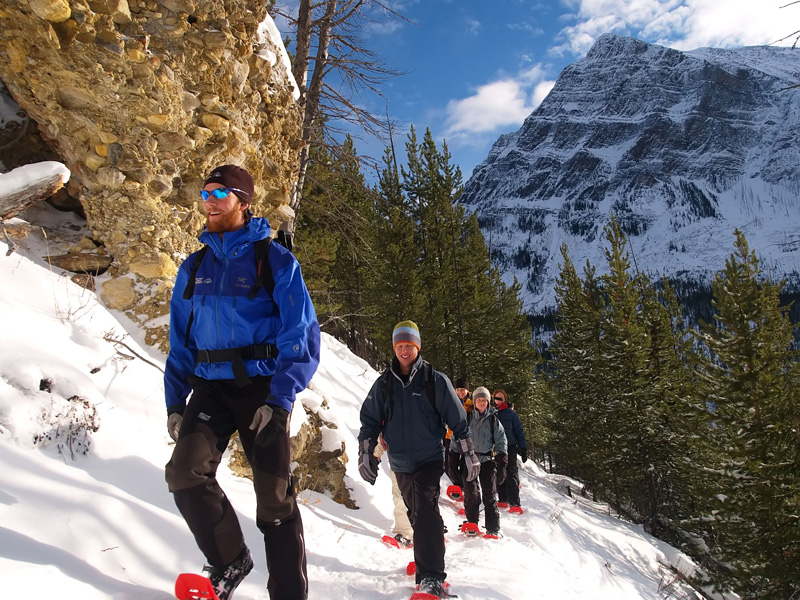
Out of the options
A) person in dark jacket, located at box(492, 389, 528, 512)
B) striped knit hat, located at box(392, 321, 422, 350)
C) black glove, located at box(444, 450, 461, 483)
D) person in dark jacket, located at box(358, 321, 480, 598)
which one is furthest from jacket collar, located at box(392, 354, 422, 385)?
person in dark jacket, located at box(492, 389, 528, 512)

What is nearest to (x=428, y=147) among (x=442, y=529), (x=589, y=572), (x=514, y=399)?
(x=514, y=399)

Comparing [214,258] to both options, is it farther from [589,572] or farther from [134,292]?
[589,572]

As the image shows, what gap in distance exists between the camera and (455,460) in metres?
7.16

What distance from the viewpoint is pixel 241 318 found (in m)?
2.24

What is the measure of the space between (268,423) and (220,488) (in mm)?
465

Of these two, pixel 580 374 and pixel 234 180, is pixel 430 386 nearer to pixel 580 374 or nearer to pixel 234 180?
pixel 234 180

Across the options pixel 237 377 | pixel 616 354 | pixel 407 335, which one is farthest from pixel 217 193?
pixel 616 354

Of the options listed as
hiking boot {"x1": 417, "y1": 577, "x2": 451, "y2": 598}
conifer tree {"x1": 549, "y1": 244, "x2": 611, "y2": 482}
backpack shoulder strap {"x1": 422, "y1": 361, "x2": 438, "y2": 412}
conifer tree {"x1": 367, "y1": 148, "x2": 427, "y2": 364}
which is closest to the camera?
hiking boot {"x1": 417, "y1": 577, "x2": 451, "y2": 598}

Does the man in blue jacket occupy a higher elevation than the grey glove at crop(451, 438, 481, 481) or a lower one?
higher

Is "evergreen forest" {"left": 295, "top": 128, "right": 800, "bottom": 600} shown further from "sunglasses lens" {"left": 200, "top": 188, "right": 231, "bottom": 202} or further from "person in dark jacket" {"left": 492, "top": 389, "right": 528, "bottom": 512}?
"sunglasses lens" {"left": 200, "top": 188, "right": 231, "bottom": 202}

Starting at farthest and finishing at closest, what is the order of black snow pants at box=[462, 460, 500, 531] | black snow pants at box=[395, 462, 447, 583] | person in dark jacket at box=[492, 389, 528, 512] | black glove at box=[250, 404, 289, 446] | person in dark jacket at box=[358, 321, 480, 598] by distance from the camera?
person in dark jacket at box=[492, 389, 528, 512] < black snow pants at box=[462, 460, 500, 531] < person in dark jacket at box=[358, 321, 480, 598] < black snow pants at box=[395, 462, 447, 583] < black glove at box=[250, 404, 289, 446]

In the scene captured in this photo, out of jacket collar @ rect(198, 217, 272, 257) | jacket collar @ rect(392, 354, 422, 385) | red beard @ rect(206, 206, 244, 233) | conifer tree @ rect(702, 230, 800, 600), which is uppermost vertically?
red beard @ rect(206, 206, 244, 233)

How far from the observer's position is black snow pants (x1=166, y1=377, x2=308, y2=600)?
2.07 meters

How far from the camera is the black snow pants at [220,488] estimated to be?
2072mm
